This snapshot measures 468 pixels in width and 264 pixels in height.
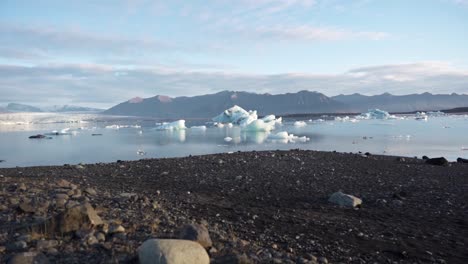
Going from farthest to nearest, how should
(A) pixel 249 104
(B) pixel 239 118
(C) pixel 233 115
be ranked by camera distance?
(A) pixel 249 104 → (C) pixel 233 115 → (B) pixel 239 118

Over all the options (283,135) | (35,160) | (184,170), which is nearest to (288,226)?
(184,170)

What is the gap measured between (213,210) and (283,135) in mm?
21980

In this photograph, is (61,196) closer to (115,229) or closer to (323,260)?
(115,229)

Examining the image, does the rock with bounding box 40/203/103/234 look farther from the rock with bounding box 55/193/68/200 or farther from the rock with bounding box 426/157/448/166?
the rock with bounding box 426/157/448/166

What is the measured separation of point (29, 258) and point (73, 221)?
2.17 feet

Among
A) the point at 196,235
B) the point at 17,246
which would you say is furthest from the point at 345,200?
the point at 17,246

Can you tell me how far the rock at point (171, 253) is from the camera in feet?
10.4

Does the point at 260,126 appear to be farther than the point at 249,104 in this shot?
No

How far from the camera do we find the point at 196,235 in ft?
12.3

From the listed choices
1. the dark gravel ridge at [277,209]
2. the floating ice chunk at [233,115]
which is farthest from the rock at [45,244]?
the floating ice chunk at [233,115]

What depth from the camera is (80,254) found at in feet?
11.7

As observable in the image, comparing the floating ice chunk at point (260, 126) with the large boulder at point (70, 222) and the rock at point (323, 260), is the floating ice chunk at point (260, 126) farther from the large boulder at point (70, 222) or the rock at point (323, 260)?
the large boulder at point (70, 222)

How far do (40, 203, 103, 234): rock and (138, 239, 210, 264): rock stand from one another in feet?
2.98

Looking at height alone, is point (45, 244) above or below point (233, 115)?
below
